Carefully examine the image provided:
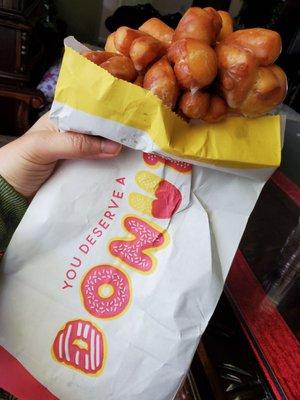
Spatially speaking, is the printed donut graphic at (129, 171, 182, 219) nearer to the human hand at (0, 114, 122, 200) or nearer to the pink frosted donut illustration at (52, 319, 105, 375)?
the human hand at (0, 114, 122, 200)

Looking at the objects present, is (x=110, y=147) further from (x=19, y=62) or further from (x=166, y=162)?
(x=19, y=62)

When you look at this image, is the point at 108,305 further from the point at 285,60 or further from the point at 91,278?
Answer: the point at 285,60

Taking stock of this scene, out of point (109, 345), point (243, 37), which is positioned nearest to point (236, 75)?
point (243, 37)

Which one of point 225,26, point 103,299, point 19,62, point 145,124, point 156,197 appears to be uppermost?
point 225,26

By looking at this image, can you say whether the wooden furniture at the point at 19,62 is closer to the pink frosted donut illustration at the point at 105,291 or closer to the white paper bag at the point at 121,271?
the white paper bag at the point at 121,271

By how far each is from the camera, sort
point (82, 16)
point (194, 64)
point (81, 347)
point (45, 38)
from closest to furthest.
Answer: point (194, 64)
point (81, 347)
point (45, 38)
point (82, 16)

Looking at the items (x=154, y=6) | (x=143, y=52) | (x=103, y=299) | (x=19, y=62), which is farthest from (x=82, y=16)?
(x=103, y=299)

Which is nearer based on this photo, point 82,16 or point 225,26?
point 225,26
